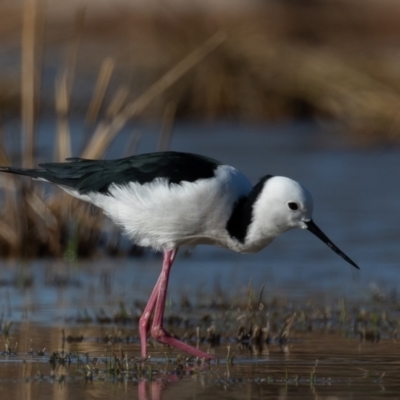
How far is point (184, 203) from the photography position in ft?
23.0

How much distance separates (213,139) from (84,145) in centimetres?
817

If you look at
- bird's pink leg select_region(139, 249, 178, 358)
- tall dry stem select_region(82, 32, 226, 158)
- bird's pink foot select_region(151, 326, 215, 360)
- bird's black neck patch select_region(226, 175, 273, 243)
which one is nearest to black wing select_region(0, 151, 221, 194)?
bird's black neck patch select_region(226, 175, 273, 243)

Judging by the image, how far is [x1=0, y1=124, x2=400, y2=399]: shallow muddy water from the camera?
6035 millimetres

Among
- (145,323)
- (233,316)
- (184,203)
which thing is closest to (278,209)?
(184,203)

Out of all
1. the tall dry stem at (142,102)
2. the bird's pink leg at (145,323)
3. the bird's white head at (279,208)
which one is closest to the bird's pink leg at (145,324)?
the bird's pink leg at (145,323)

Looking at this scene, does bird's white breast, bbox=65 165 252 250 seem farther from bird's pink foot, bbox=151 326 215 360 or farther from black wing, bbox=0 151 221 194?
bird's pink foot, bbox=151 326 215 360

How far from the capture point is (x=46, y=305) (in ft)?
28.2

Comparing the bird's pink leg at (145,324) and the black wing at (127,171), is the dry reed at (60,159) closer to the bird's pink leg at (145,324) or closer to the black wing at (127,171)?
the black wing at (127,171)

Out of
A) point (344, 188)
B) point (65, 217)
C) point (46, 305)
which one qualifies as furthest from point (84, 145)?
point (344, 188)

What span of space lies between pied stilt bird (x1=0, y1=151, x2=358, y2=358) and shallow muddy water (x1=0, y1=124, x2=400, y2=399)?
458mm

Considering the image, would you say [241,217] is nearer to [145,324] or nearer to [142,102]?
[145,324]

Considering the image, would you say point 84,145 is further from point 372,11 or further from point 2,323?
point 372,11

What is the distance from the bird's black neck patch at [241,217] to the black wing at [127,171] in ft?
0.80

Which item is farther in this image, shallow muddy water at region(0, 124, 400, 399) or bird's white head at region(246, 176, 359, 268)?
bird's white head at region(246, 176, 359, 268)
